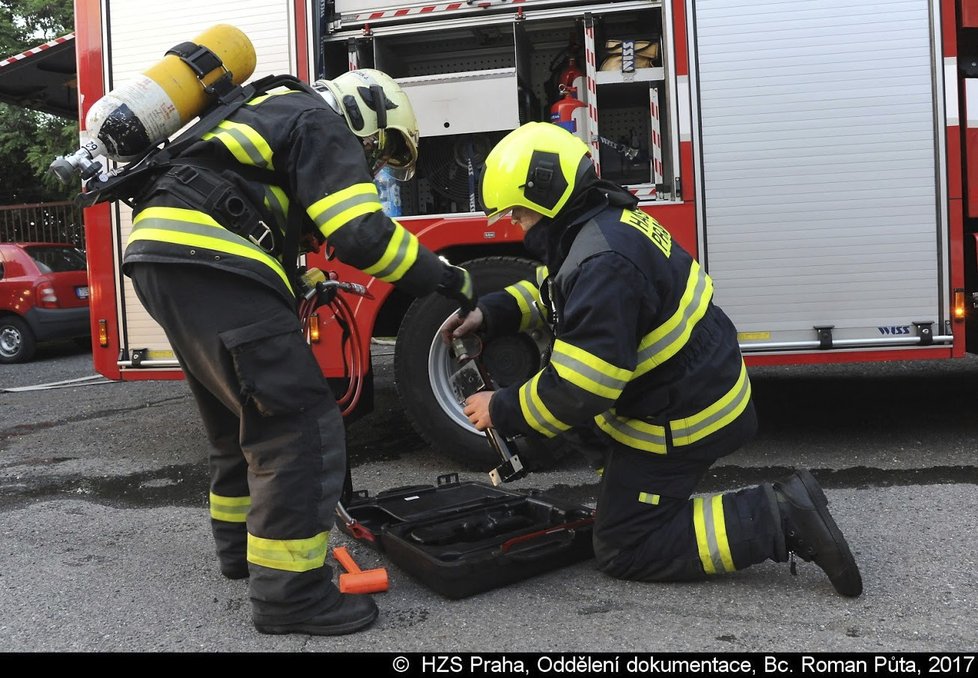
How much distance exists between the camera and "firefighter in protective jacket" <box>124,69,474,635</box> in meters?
2.49

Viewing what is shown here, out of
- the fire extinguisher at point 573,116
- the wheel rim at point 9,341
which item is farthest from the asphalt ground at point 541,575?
the wheel rim at point 9,341

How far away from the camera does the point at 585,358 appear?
2568 millimetres

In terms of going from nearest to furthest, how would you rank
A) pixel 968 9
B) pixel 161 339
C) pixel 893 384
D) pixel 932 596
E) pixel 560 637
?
pixel 560 637 < pixel 932 596 < pixel 968 9 < pixel 161 339 < pixel 893 384

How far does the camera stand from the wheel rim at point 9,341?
10.3 m

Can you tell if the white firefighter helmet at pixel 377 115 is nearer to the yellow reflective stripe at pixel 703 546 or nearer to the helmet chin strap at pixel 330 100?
the helmet chin strap at pixel 330 100

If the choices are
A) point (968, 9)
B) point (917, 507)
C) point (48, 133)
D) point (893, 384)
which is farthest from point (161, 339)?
point (48, 133)

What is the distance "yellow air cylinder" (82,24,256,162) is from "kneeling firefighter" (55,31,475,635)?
8cm

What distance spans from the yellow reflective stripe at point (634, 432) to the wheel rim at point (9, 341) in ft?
→ 31.1

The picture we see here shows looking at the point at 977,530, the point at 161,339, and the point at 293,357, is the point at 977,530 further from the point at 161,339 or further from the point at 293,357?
the point at 161,339

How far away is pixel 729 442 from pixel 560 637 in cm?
85

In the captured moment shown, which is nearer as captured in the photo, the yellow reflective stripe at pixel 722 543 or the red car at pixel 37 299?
the yellow reflective stripe at pixel 722 543

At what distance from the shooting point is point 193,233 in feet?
8.18

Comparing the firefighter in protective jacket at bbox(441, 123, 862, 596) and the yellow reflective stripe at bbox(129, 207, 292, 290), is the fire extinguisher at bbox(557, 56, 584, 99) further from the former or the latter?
the yellow reflective stripe at bbox(129, 207, 292, 290)

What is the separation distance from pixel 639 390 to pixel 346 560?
3.68ft
